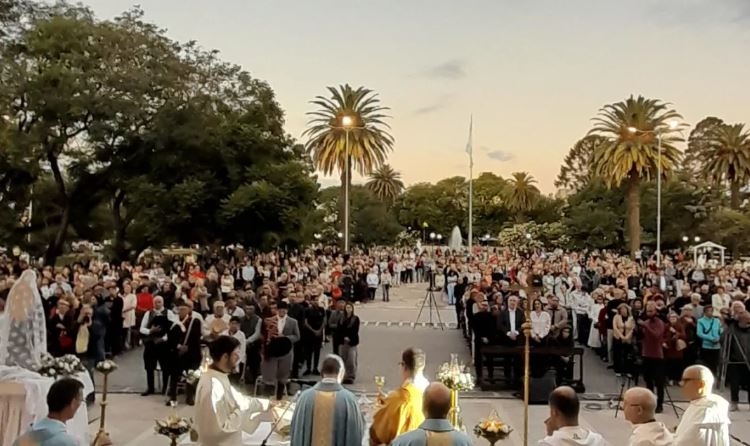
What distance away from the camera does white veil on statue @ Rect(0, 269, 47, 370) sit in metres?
8.95

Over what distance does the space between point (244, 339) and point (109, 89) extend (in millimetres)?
24957

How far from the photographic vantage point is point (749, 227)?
58.2 metres

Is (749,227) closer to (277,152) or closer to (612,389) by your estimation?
(277,152)

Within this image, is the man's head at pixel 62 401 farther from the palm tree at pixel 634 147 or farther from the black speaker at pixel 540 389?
the palm tree at pixel 634 147

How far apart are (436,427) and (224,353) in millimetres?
2291

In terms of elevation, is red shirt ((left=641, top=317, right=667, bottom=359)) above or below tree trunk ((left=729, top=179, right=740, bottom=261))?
below

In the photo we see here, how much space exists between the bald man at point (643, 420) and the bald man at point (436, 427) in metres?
1.28

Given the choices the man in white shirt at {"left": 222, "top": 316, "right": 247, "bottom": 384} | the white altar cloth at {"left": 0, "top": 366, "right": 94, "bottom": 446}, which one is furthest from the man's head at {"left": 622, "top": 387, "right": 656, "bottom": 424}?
the man in white shirt at {"left": 222, "top": 316, "right": 247, "bottom": 384}

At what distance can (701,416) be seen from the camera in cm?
660

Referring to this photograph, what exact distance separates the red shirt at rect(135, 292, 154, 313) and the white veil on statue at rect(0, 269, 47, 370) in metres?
9.35

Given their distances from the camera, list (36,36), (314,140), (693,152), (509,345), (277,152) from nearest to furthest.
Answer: (509,345), (36,36), (277,152), (314,140), (693,152)

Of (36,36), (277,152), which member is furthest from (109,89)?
(277,152)

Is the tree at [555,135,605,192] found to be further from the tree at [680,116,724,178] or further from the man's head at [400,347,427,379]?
the man's head at [400,347,427,379]

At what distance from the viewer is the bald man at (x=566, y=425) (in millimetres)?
5316
